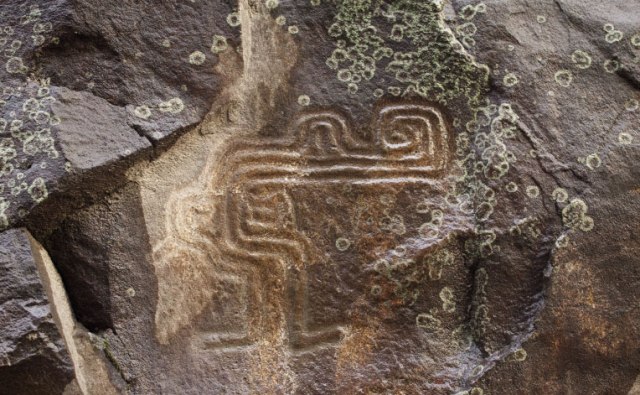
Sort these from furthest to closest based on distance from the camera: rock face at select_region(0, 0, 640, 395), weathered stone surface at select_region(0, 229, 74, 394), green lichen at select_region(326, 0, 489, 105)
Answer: green lichen at select_region(326, 0, 489, 105), rock face at select_region(0, 0, 640, 395), weathered stone surface at select_region(0, 229, 74, 394)

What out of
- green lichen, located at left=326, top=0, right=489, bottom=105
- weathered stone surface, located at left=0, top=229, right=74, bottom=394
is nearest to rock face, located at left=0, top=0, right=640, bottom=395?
green lichen, located at left=326, top=0, right=489, bottom=105

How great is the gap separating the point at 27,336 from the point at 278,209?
722 millimetres

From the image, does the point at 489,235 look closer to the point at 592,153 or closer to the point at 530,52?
the point at 592,153

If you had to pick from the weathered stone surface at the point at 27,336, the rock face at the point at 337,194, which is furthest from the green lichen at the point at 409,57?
the weathered stone surface at the point at 27,336

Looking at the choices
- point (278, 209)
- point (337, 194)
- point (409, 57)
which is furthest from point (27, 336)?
point (409, 57)

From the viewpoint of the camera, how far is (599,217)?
2.35m

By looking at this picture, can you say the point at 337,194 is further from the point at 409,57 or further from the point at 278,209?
the point at 409,57

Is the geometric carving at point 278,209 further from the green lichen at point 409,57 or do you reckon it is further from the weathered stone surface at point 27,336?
the weathered stone surface at point 27,336

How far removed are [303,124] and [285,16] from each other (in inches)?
12.7

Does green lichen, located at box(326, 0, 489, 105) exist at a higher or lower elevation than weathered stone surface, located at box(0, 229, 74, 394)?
higher

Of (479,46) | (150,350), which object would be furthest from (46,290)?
(479,46)

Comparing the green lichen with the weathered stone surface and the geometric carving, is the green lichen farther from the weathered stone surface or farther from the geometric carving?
the weathered stone surface

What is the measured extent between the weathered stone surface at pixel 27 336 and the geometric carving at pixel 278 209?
31 centimetres

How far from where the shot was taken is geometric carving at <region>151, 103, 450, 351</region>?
7.63ft
